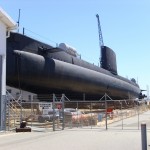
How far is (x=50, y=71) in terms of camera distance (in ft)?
116

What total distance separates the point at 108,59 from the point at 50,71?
1008 inches

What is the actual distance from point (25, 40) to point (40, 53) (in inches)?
93.1

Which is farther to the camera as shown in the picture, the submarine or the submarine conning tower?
the submarine conning tower

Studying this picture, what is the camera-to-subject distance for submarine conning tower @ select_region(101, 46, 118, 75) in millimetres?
58269

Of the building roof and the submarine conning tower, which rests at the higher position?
the submarine conning tower

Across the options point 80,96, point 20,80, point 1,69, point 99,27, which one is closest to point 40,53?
point 20,80

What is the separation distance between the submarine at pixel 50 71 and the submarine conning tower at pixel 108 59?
7939mm

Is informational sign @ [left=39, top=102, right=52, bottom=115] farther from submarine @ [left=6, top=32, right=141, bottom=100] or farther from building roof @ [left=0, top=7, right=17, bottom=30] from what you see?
submarine @ [left=6, top=32, right=141, bottom=100]

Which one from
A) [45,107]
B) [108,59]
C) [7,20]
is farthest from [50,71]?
[108,59]

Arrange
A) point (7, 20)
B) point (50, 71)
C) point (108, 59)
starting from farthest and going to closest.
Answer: point (108, 59) < point (50, 71) < point (7, 20)

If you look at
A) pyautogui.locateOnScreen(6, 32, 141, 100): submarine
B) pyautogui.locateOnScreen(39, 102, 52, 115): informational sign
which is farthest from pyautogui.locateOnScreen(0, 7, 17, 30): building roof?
pyautogui.locateOnScreen(6, 32, 141, 100): submarine

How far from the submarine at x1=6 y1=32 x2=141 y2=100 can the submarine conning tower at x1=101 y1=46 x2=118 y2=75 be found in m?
7.94

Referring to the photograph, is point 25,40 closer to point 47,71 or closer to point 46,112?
point 47,71

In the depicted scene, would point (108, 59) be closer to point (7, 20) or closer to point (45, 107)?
point (45, 107)
